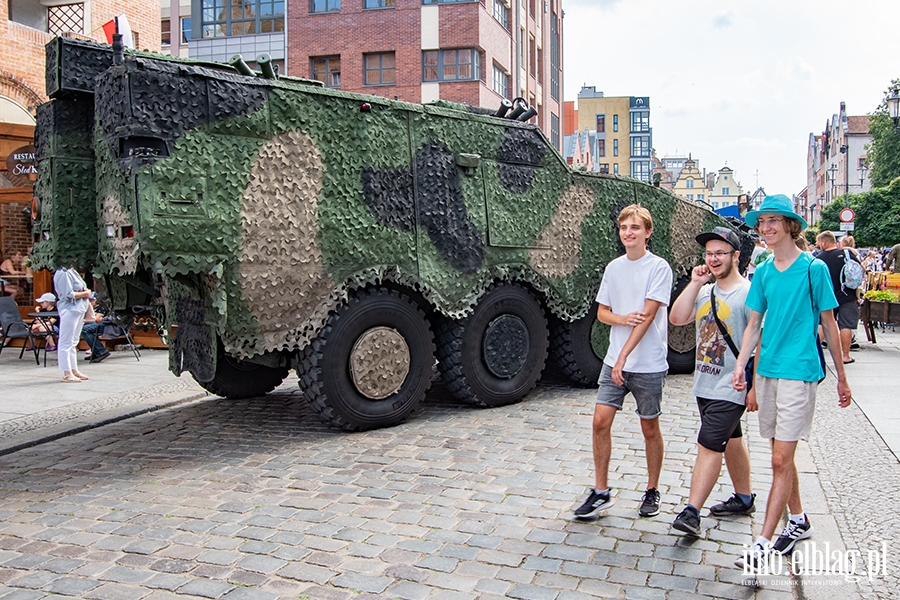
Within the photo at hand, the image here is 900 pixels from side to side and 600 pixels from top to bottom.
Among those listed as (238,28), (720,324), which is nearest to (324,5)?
(238,28)

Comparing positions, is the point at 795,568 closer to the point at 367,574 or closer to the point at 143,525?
the point at 367,574

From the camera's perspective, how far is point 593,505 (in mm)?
4656

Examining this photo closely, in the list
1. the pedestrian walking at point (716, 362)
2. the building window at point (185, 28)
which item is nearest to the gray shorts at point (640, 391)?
the pedestrian walking at point (716, 362)

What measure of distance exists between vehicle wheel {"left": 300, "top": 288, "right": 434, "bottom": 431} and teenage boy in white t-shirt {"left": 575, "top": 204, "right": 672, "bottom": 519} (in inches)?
96.8

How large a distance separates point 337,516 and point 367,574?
0.90m

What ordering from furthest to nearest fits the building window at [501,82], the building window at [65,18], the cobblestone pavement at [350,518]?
the building window at [501,82], the building window at [65,18], the cobblestone pavement at [350,518]

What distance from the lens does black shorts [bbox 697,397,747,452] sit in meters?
4.32

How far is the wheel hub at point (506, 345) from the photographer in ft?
25.6

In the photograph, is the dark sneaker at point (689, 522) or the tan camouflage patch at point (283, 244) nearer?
the dark sneaker at point (689, 522)

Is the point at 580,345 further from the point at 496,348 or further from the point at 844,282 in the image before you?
the point at 844,282

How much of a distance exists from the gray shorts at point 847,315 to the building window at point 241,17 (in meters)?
24.5

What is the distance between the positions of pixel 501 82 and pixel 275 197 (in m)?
27.8

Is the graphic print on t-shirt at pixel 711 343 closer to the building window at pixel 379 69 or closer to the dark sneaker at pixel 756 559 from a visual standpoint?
the dark sneaker at pixel 756 559

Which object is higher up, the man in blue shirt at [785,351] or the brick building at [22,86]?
the brick building at [22,86]
